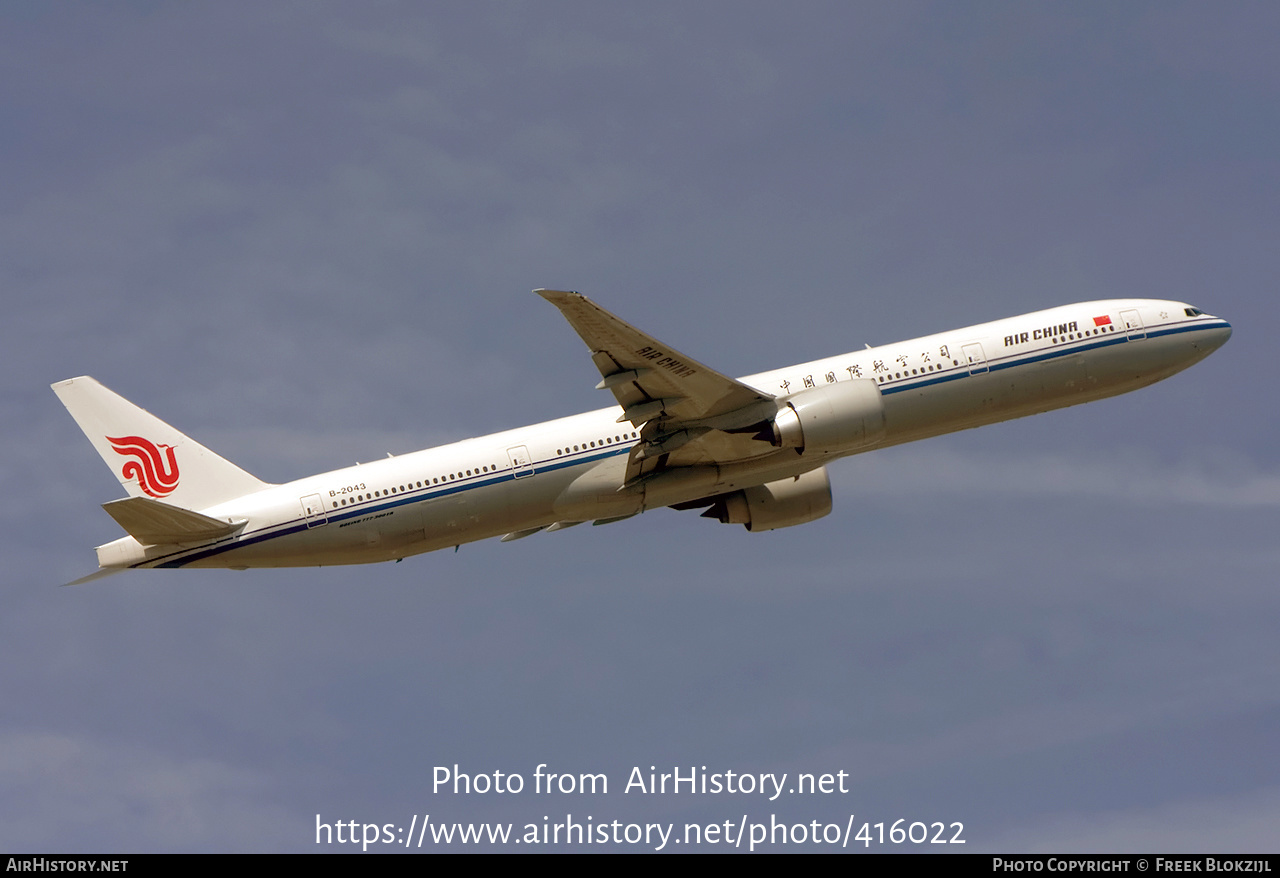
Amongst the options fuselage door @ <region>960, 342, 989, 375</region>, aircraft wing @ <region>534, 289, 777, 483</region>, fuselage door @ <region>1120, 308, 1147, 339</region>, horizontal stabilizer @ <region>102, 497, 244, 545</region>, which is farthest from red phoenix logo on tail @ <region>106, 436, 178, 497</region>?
fuselage door @ <region>1120, 308, 1147, 339</region>

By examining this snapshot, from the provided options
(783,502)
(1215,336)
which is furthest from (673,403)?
(1215,336)

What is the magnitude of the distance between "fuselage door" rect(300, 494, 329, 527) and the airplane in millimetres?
43

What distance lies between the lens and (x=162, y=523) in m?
37.8

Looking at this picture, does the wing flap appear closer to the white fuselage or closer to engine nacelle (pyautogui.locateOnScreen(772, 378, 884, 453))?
engine nacelle (pyautogui.locateOnScreen(772, 378, 884, 453))

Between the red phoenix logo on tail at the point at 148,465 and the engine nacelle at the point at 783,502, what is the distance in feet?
60.4

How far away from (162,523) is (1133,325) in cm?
3145

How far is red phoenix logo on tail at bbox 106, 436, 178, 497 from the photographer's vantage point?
136 feet

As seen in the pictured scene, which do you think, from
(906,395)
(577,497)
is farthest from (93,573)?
(906,395)

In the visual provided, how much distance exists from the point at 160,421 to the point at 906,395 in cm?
2412

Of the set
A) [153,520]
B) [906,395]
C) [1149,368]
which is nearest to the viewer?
[153,520]

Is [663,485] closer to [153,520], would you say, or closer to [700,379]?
[700,379]

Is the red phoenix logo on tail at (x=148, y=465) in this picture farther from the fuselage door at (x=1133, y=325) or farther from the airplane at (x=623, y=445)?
the fuselage door at (x=1133, y=325)

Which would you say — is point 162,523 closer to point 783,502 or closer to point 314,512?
point 314,512

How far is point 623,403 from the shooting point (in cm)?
3862
